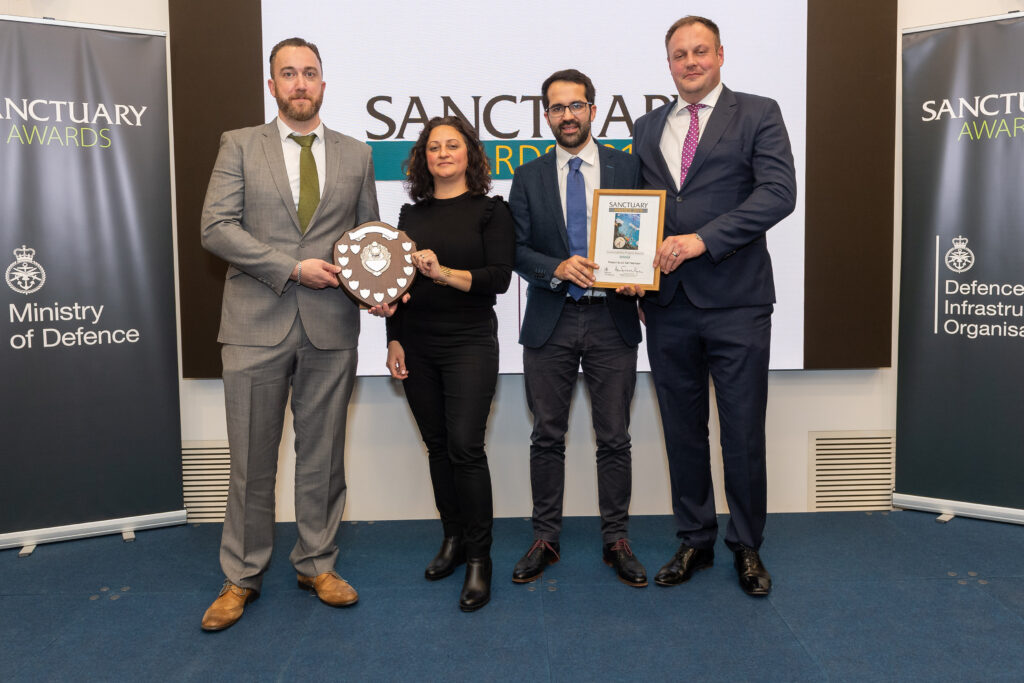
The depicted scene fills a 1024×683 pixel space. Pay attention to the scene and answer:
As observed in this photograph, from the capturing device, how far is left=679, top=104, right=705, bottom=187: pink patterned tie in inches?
116

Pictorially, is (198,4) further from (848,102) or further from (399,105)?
(848,102)

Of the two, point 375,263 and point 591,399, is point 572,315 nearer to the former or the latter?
point 591,399

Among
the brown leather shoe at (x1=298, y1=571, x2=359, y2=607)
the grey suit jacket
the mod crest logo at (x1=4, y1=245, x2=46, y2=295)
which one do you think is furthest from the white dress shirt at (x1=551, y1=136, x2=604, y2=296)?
the mod crest logo at (x1=4, y1=245, x2=46, y2=295)

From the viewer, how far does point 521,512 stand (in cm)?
398

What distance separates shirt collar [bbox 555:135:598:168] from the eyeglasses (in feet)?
0.48

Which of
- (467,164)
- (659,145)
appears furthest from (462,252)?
(659,145)

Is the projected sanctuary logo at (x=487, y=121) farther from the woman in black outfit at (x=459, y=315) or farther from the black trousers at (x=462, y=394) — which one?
the black trousers at (x=462, y=394)

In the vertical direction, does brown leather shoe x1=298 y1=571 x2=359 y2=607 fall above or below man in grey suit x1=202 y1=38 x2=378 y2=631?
below

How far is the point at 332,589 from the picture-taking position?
114 inches

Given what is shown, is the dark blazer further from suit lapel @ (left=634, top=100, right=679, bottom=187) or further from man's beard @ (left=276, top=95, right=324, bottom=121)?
man's beard @ (left=276, top=95, right=324, bottom=121)

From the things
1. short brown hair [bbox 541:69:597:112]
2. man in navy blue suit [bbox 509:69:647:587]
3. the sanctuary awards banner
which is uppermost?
the sanctuary awards banner

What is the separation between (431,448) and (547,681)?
3.28ft

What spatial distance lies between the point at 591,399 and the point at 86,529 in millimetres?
2426

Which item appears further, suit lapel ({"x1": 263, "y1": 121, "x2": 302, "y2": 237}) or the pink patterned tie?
the pink patterned tie
